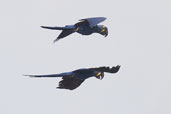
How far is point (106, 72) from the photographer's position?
95875 millimetres

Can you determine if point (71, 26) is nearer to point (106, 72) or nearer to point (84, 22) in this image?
point (84, 22)

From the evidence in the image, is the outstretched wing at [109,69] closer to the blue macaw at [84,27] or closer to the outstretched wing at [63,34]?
the blue macaw at [84,27]

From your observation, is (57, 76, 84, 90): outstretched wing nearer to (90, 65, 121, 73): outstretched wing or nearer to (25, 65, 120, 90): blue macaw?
(25, 65, 120, 90): blue macaw

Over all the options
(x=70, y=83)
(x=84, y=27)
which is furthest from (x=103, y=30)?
(x=70, y=83)

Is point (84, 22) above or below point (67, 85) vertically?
above

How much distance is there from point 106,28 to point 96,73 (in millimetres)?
9629

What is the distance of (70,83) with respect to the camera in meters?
98.4

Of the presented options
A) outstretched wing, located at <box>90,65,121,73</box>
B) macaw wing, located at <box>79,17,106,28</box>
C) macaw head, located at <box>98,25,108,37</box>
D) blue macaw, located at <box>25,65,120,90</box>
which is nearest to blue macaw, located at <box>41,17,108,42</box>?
macaw wing, located at <box>79,17,106,28</box>

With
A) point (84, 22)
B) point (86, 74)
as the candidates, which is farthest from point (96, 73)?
point (84, 22)

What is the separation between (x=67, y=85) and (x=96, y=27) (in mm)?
11133

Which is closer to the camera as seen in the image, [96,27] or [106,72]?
[106,72]

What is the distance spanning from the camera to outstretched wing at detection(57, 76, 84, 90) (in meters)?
96.7

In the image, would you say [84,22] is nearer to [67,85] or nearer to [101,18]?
[101,18]

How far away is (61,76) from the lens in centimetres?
9488
